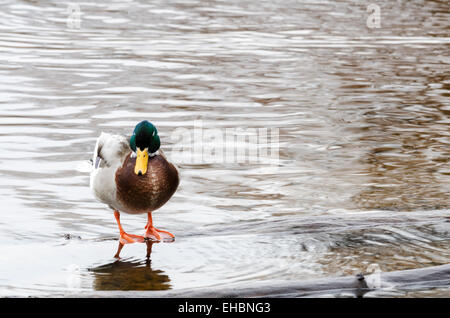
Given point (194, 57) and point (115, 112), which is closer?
point (115, 112)

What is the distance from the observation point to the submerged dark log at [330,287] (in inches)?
143

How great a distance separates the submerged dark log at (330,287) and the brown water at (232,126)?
0.09 m

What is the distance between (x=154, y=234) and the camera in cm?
511

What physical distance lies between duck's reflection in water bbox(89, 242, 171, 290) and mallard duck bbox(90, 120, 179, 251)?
31 centimetres

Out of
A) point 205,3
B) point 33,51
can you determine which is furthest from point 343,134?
point 205,3

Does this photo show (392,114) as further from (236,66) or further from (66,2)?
(66,2)

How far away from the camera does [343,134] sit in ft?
27.1

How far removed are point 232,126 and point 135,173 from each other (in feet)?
12.8

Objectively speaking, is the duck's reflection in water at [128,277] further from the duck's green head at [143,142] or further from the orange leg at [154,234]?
the duck's green head at [143,142]

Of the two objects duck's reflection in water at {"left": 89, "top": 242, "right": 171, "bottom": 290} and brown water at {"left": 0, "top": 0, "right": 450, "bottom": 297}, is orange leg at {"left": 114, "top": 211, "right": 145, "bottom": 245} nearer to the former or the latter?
brown water at {"left": 0, "top": 0, "right": 450, "bottom": 297}

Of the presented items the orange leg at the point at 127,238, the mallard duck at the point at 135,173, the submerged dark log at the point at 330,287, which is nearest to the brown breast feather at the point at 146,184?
the mallard duck at the point at 135,173

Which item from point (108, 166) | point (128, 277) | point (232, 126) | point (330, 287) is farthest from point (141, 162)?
point (232, 126)

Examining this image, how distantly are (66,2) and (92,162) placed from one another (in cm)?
1401

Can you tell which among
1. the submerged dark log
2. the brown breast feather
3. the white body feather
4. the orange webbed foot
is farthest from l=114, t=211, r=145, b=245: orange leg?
the submerged dark log
